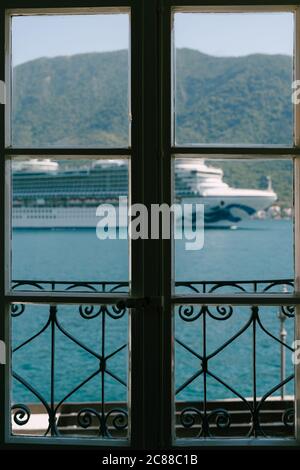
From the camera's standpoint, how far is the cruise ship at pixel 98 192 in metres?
2.18

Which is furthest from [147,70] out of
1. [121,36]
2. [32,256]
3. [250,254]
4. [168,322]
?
[32,256]

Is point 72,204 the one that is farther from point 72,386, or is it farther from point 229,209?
point 229,209

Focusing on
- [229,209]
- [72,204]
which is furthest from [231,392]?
[72,204]

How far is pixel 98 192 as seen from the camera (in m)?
3.51

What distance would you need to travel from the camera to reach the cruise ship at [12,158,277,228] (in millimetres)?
2180

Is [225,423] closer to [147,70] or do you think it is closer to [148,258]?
[148,258]

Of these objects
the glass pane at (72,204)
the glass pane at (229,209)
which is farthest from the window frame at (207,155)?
the glass pane at (72,204)

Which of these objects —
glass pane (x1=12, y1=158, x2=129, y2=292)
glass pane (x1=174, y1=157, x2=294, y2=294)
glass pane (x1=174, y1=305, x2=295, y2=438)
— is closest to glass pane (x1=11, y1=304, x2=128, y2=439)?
glass pane (x1=12, y1=158, x2=129, y2=292)

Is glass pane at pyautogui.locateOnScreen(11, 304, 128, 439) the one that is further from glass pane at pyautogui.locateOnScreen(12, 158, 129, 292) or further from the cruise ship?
the cruise ship

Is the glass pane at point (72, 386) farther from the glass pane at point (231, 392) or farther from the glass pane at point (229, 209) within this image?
the glass pane at point (229, 209)

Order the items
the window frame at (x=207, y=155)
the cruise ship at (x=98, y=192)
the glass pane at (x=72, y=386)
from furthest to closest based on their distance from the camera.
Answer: the cruise ship at (x=98, y=192) → the glass pane at (x=72, y=386) → the window frame at (x=207, y=155)

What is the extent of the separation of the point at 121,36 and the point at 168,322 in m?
0.89
